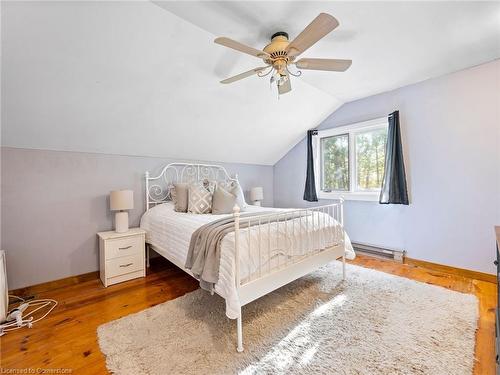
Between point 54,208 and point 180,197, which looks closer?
point 54,208

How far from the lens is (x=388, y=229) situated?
11.3 ft

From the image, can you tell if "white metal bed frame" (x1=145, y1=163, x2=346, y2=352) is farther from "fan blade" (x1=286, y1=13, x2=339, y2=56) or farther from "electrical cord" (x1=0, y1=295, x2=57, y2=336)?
"fan blade" (x1=286, y1=13, x2=339, y2=56)

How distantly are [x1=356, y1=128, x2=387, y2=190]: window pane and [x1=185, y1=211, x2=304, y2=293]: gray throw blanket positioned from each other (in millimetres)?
2463

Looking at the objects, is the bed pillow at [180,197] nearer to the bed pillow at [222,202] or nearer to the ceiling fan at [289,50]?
the bed pillow at [222,202]

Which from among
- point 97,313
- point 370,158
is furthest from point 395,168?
point 97,313

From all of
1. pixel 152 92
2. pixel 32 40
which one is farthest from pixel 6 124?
pixel 152 92

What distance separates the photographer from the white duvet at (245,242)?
167 cm

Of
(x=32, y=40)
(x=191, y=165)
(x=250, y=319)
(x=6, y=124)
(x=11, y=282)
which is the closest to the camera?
(x=32, y=40)

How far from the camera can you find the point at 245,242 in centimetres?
174

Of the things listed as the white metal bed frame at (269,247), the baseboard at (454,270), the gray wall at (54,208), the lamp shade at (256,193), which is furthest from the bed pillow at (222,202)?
the baseboard at (454,270)

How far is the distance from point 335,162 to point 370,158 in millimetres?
606

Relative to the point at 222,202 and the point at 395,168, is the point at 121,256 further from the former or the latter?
the point at 395,168

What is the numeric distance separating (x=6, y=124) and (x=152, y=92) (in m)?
1.36

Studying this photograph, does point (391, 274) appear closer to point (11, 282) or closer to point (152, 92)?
point (152, 92)
